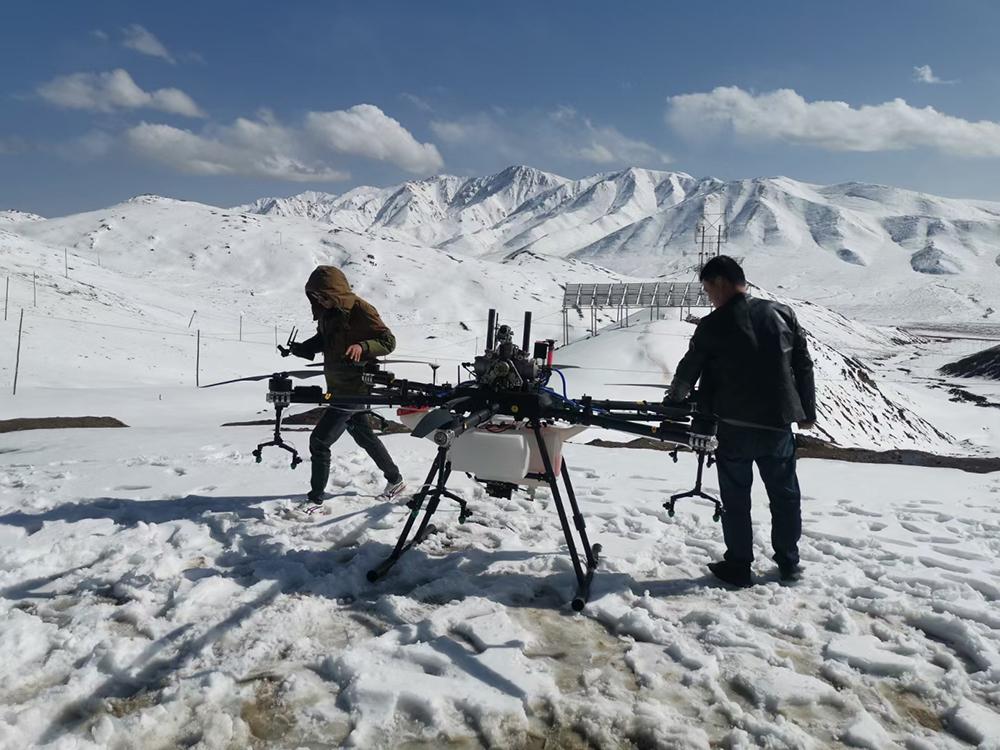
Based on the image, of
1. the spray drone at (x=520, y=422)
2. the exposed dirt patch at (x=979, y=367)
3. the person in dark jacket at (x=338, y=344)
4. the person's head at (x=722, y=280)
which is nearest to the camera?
the spray drone at (x=520, y=422)

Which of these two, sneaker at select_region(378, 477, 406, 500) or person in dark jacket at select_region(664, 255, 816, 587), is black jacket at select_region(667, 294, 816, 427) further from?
sneaker at select_region(378, 477, 406, 500)

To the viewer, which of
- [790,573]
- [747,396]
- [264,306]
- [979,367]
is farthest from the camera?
[264,306]

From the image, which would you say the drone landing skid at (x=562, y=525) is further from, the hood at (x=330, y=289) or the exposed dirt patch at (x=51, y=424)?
the exposed dirt patch at (x=51, y=424)

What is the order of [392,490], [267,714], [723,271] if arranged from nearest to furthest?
[267,714] < [723,271] < [392,490]

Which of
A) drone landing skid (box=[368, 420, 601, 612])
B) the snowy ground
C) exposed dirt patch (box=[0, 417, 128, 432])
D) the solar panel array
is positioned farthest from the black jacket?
the solar panel array

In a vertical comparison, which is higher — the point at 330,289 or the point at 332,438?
the point at 330,289

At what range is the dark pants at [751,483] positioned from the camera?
525cm

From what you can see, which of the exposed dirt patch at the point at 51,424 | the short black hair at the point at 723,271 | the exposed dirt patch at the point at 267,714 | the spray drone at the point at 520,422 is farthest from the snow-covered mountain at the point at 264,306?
the exposed dirt patch at the point at 267,714

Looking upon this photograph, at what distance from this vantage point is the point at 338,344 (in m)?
6.97

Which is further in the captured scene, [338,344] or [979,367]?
[979,367]

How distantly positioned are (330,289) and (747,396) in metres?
4.13

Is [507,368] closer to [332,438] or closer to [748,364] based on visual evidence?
[748,364]

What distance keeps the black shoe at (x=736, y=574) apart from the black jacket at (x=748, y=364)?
1171mm

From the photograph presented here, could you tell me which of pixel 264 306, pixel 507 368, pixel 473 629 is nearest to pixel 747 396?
pixel 507 368
